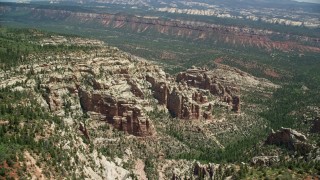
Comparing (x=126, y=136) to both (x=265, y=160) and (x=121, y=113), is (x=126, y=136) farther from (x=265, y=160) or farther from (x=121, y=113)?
(x=265, y=160)

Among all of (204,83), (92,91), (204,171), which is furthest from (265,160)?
(204,83)

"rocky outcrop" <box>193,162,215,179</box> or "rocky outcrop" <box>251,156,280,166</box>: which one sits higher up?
"rocky outcrop" <box>251,156,280,166</box>

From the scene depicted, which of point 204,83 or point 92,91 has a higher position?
point 92,91

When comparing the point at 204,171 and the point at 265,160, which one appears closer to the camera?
the point at 265,160

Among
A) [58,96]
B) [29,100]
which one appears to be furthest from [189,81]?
[29,100]

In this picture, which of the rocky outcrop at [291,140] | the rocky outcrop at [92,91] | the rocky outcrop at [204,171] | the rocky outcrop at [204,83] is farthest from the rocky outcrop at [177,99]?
the rocky outcrop at [204,171]

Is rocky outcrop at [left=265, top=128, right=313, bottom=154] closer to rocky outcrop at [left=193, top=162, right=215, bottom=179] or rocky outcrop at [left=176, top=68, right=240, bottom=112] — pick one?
rocky outcrop at [left=193, top=162, right=215, bottom=179]

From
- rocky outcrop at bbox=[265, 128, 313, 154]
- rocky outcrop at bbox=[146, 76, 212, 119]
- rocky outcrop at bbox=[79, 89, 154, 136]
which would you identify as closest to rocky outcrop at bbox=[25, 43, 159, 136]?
rocky outcrop at bbox=[79, 89, 154, 136]

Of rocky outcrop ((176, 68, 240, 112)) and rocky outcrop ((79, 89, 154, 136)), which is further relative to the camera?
rocky outcrop ((176, 68, 240, 112))

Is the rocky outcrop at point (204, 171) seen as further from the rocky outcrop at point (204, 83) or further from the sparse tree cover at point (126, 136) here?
the rocky outcrop at point (204, 83)
